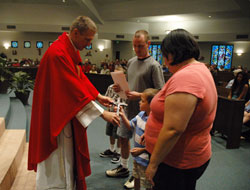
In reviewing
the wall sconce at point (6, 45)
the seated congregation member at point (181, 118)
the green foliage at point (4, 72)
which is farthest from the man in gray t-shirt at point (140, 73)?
the wall sconce at point (6, 45)

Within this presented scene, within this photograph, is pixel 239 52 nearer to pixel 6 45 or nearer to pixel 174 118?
pixel 6 45

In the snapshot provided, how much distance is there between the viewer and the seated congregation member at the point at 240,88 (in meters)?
5.19

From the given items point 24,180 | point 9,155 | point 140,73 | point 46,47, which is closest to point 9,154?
point 9,155

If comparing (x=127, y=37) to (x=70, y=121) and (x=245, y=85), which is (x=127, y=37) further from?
(x=70, y=121)

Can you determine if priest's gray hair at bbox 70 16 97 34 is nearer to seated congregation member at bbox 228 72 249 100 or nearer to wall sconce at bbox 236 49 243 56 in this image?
seated congregation member at bbox 228 72 249 100

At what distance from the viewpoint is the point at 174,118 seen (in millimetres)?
1096

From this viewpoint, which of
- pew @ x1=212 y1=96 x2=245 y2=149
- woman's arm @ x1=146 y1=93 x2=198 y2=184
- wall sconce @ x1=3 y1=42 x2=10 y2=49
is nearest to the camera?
woman's arm @ x1=146 y1=93 x2=198 y2=184

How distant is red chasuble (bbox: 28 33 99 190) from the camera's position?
1624 millimetres

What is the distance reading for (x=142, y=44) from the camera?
2.33 meters

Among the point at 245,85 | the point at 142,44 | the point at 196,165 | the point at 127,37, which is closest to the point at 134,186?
the point at 196,165

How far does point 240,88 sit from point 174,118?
4873 millimetres

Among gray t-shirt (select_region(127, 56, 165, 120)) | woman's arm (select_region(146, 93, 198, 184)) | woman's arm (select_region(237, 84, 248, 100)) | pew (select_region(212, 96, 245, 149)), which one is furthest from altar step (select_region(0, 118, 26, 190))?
woman's arm (select_region(237, 84, 248, 100))

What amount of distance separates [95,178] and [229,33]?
1443 centimetres

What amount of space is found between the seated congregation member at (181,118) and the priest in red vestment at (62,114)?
56 centimetres
